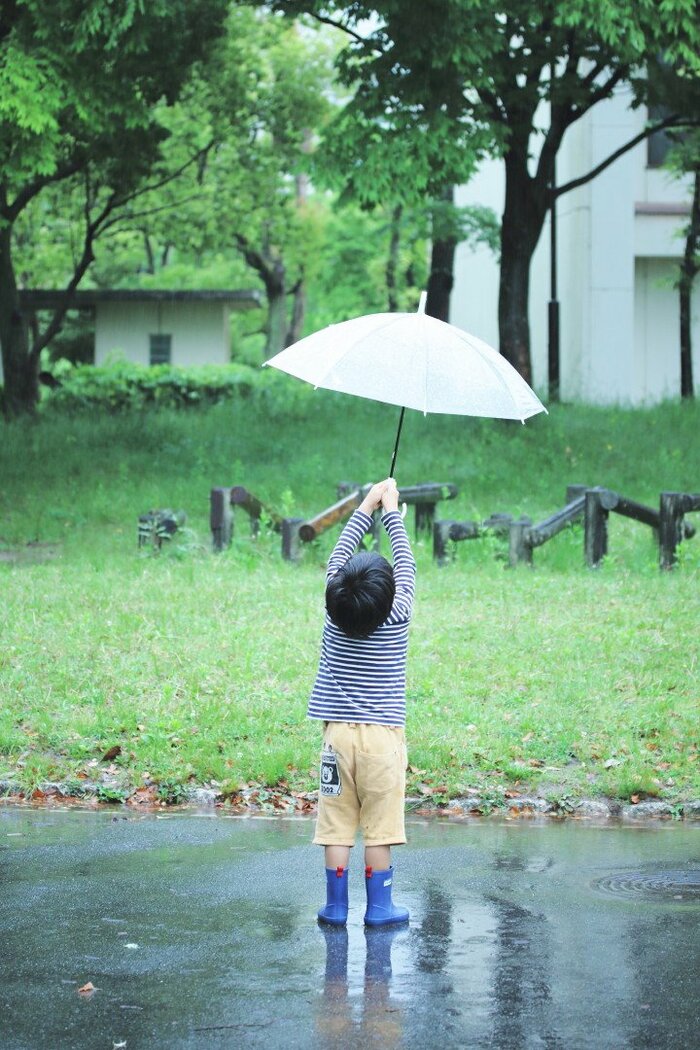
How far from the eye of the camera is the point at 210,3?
68.9 ft

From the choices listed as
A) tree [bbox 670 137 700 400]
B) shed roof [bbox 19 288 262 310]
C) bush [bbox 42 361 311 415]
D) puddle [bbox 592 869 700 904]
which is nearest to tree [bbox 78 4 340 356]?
shed roof [bbox 19 288 262 310]

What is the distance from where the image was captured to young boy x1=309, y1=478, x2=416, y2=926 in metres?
5.40

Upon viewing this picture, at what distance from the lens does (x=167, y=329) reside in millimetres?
37688

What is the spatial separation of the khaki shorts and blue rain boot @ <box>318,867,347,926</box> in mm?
126

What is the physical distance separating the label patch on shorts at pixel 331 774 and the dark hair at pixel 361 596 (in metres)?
0.50

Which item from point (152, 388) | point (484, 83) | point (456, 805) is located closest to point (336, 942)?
point (456, 805)

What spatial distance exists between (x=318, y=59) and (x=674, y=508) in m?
21.9

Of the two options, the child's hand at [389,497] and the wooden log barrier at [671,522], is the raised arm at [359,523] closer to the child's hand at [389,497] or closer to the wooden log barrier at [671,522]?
the child's hand at [389,497]

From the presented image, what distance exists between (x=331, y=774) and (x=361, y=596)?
2.45ft

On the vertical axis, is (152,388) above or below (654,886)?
above

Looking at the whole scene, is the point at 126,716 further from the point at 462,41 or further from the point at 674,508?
the point at 462,41

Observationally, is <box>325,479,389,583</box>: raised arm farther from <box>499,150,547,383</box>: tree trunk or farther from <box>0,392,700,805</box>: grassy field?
<box>499,150,547,383</box>: tree trunk

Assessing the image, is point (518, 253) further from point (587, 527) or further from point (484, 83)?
point (587, 527)

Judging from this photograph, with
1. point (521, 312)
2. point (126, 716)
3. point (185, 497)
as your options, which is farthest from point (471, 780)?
point (521, 312)
